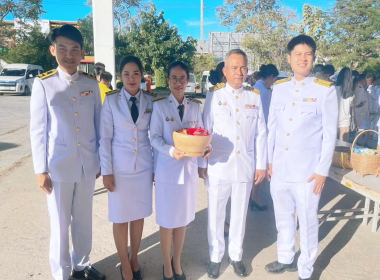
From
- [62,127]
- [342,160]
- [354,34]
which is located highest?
[354,34]

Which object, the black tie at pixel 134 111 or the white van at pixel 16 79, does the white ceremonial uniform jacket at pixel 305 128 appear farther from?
the white van at pixel 16 79

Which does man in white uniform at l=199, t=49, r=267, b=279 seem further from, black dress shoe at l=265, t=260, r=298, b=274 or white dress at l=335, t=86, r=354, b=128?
white dress at l=335, t=86, r=354, b=128

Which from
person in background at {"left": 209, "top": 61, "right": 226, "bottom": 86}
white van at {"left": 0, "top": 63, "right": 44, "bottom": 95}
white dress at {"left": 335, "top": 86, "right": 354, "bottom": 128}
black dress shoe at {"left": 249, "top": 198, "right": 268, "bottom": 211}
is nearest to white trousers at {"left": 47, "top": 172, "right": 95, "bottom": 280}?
person in background at {"left": 209, "top": 61, "right": 226, "bottom": 86}

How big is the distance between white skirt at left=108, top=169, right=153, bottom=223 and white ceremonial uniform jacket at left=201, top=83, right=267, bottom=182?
615mm

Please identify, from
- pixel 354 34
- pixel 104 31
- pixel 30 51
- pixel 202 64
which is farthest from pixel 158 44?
pixel 104 31

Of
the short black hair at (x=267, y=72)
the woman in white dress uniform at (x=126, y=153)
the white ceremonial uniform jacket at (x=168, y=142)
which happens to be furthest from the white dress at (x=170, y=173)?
the short black hair at (x=267, y=72)

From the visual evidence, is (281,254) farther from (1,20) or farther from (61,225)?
(1,20)

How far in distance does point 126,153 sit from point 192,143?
0.60 metres

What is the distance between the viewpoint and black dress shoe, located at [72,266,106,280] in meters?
2.72

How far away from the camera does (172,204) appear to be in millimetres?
2594

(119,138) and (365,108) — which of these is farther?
(365,108)

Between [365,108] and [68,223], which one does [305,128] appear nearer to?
[68,223]

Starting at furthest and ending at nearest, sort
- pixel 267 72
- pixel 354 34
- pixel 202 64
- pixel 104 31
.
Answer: pixel 202 64, pixel 354 34, pixel 104 31, pixel 267 72

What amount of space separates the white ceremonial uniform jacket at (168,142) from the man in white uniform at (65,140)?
53 cm
